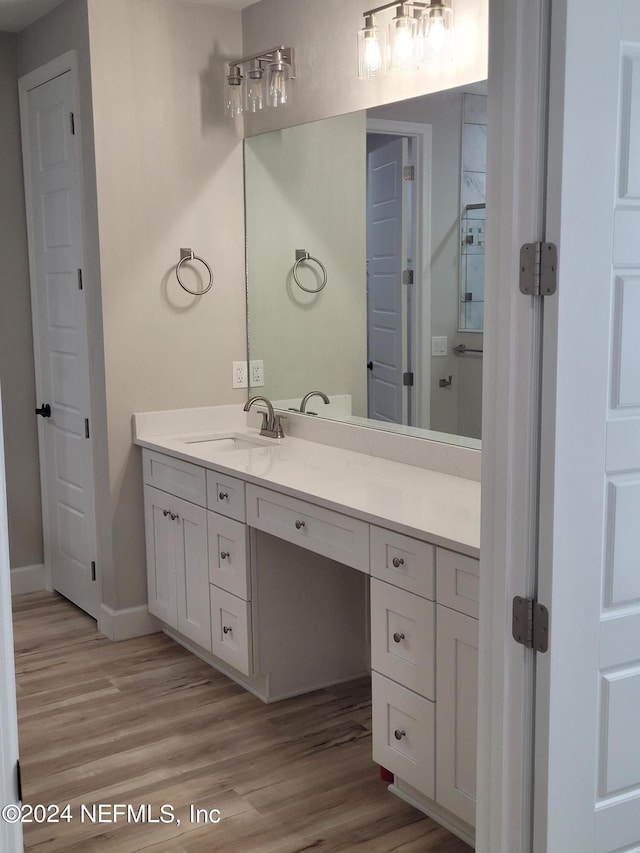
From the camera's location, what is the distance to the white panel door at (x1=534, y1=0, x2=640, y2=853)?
1538 millimetres

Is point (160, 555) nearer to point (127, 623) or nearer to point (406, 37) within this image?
point (127, 623)

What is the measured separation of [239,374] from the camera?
4.04 meters

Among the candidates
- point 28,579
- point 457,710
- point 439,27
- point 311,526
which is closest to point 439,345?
point 311,526

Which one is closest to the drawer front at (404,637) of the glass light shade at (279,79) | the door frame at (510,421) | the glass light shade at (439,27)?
the door frame at (510,421)

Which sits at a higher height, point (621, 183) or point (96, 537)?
point (621, 183)

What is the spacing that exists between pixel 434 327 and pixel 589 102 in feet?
4.95

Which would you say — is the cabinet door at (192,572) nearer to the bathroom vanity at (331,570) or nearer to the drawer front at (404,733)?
the bathroom vanity at (331,570)

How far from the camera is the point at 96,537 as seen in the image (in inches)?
155

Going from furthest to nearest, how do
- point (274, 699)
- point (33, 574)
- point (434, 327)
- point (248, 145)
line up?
point (33, 574) < point (248, 145) < point (274, 699) < point (434, 327)

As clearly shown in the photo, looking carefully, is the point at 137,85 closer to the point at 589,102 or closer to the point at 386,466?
the point at 386,466

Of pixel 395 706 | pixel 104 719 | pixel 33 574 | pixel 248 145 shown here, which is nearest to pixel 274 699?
pixel 104 719

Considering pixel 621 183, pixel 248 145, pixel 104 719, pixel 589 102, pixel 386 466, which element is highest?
pixel 248 145

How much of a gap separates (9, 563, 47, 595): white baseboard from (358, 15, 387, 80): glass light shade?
2806 millimetres

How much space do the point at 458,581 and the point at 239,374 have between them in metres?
2.02
